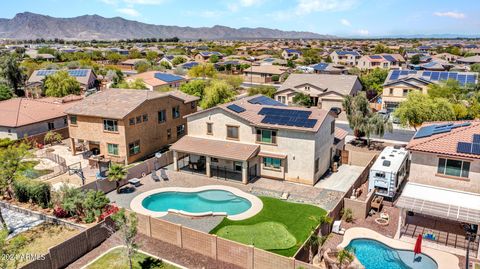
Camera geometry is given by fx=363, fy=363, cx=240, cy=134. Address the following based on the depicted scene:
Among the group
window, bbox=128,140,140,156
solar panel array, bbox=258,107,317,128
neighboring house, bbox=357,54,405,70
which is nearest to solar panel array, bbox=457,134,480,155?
solar panel array, bbox=258,107,317,128

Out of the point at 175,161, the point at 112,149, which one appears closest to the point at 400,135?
the point at 175,161

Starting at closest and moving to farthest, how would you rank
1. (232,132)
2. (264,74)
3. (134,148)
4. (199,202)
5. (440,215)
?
1. (440,215)
2. (199,202)
3. (232,132)
4. (134,148)
5. (264,74)

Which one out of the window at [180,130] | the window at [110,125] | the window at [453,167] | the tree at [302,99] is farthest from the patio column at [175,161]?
the tree at [302,99]

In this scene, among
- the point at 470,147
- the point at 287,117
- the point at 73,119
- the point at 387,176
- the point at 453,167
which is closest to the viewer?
the point at 470,147

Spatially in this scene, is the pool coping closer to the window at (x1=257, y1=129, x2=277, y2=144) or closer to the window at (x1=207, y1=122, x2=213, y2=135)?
the window at (x1=257, y1=129, x2=277, y2=144)

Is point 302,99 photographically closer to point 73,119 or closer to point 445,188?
point 73,119
